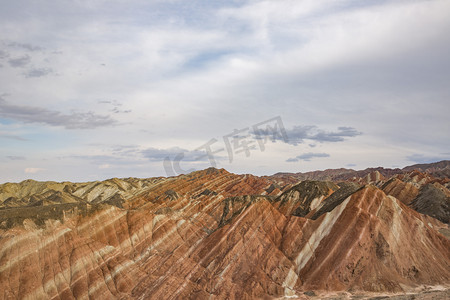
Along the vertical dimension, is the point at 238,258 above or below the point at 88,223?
below

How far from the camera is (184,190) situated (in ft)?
359

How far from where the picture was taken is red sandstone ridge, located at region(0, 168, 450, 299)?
42469mm

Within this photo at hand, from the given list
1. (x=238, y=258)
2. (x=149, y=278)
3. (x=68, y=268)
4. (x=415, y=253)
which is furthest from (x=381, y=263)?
(x=68, y=268)

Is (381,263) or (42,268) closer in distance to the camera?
(42,268)

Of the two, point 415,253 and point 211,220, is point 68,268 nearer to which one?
point 211,220

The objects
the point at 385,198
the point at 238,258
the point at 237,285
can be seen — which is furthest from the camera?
the point at 385,198

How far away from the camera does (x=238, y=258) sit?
48531mm

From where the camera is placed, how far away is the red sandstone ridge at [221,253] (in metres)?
42.5

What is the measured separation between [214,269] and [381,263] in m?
22.4

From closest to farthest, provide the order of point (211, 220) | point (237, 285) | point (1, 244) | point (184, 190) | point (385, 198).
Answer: point (1, 244), point (237, 285), point (385, 198), point (211, 220), point (184, 190)

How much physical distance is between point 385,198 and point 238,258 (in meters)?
24.8

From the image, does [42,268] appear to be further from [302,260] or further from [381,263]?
[381,263]

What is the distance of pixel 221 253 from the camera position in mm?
49781

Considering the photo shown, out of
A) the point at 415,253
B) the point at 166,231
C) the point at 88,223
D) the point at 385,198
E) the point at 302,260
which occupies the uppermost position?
the point at 88,223
